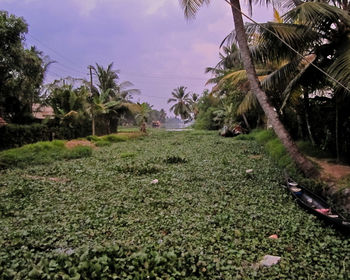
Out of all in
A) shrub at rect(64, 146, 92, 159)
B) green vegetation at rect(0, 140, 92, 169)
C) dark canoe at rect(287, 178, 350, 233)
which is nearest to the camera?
dark canoe at rect(287, 178, 350, 233)

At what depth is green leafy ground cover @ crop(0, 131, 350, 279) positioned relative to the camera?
2256 mm

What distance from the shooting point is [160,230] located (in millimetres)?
3234

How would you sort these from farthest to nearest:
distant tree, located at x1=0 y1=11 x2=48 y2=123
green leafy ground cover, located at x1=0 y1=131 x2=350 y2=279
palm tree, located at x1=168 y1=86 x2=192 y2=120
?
palm tree, located at x1=168 y1=86 x2=192 y2=120, distant tree, located at x1=0 y1=11 x2=48 y2=123, green leafy ground cover, located at x1=0 y1=131 x2=350 y2=279

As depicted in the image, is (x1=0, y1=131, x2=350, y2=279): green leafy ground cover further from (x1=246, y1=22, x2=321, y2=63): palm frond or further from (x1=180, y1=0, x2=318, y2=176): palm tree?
(x1=246, y1=22, x2=321, y2=63): palm frond

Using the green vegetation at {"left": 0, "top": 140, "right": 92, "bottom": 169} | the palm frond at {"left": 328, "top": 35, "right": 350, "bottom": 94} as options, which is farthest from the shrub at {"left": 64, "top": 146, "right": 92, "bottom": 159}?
the palm frond at {"left": 328, "top": 35, "right": 350, "bottom": 94}

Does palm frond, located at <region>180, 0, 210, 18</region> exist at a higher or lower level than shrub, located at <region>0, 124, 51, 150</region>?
higher

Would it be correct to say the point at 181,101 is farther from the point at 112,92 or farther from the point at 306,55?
the point at 306,55

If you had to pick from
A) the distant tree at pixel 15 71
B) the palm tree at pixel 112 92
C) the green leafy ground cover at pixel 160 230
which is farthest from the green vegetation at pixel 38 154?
the palm tree at pixel 112 92

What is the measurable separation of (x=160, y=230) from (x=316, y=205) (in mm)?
2894

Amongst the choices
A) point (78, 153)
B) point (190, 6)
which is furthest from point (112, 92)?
point (190, 6)

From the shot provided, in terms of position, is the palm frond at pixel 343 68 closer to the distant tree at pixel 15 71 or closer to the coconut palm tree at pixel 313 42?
the coconut palm tree at pixel 313 42

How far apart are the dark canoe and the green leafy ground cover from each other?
123 millimetres

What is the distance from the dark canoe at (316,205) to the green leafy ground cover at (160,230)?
0.40ft

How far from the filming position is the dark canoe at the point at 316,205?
3217mm
